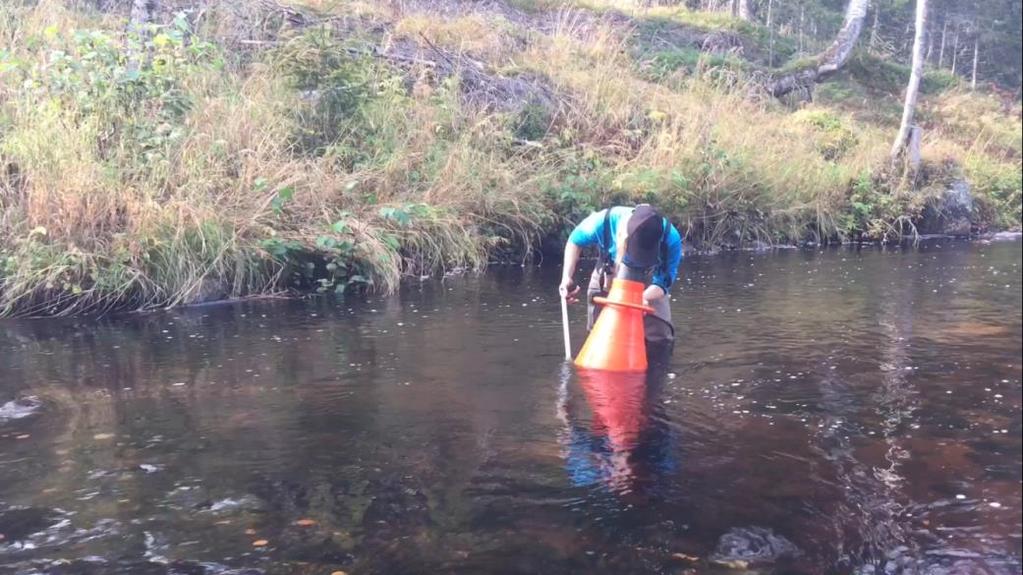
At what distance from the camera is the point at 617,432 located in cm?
507

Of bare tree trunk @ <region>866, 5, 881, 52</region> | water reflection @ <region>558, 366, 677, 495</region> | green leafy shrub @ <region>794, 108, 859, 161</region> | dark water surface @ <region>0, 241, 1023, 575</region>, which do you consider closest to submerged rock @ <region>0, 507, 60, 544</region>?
dark water surface @ <region>0, 241, 1023, 575</region>

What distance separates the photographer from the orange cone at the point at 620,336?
6051 mm

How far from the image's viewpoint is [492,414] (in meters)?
5.38

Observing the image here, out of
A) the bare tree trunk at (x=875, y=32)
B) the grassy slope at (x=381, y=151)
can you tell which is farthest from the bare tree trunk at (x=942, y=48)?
the bare tree trunk at (x=875, y=32)

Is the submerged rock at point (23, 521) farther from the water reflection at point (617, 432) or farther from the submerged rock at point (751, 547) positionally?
the submerged rock at point (751, 547)

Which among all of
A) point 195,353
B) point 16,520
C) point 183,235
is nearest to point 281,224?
point 183,235

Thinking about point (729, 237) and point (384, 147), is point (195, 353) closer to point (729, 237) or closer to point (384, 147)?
point (384, 147)

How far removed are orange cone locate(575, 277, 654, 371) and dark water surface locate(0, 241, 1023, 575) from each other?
177 millimetres

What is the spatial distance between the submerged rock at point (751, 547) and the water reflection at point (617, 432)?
548 millimetres

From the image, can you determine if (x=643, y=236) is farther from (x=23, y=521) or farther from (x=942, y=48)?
(x=942, y=48)

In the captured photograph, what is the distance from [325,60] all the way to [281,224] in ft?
10.2

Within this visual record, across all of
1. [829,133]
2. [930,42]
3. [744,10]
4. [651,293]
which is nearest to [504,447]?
[651,293]

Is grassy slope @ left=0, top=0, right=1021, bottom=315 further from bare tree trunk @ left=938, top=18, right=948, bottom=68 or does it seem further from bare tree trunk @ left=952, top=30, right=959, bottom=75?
bare tree trunk @ left=952, top=30, right=959, bottom=75

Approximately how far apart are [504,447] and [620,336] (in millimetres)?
1576
